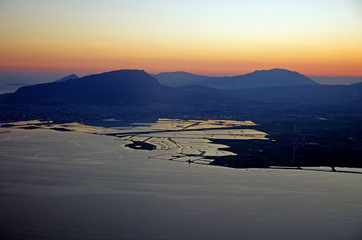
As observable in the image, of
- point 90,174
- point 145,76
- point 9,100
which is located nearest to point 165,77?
point 145,76

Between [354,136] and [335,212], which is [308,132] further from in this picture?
[335,212]

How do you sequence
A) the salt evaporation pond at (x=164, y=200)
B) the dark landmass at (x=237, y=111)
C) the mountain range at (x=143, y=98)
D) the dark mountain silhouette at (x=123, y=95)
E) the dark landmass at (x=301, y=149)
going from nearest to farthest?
the salt evaporation pond at (x=164, y=200), the dark landmass at (x=301, y=149), the dark landmass at (x=237, y=111), the mountain range at (x=143, y=98), the dark mountain silhouette at (x=123, y=95)

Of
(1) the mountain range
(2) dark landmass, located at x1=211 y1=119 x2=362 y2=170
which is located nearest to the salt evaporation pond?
(2) dark landmass, located at x1=211 y1=119 x2=362 y2=170

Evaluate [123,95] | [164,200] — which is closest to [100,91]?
[123,95]

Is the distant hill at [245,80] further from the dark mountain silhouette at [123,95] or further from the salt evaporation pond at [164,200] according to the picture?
the salt evaporation pond at [164,200]

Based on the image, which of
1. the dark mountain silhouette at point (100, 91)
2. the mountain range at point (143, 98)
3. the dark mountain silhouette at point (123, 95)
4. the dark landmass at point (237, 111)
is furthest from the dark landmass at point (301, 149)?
the dark mountain silhouette at point (100, 91)

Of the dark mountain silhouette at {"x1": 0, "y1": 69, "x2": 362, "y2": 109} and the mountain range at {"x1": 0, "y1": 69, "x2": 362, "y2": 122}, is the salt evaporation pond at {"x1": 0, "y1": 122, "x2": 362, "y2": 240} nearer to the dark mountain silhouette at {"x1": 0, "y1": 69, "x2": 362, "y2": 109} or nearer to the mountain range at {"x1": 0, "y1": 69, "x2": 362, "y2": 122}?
the mountain range at {"x1": 0, "y1": 69, "x2": 362, "y2": 122}
